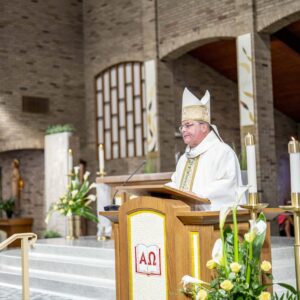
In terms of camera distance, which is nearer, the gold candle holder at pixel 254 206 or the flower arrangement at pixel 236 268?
the flower arrangement at pixel 236 268

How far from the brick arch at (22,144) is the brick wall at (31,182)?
502 millimetres

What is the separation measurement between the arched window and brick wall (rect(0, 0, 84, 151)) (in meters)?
0.66

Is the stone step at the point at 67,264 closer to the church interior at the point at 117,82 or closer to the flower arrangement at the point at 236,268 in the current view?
the flower arrangement at the point at 236,268

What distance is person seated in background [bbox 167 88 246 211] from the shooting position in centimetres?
416

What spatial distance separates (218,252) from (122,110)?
37.8ft

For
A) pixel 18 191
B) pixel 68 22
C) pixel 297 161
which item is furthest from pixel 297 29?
pixel 297 161

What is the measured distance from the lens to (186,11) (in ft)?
42.0

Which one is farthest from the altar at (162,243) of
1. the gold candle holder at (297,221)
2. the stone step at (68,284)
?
the stone step at (68,284)

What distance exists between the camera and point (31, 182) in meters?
14.7

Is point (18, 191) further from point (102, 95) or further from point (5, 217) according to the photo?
point (102, 95)

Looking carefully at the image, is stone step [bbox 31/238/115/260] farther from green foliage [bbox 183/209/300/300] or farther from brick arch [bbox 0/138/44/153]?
brick arch [bbox 0/138/44/153]

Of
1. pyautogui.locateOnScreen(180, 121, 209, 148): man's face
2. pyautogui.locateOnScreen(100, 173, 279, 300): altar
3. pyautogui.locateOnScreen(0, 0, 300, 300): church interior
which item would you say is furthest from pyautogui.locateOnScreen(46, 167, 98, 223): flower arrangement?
pyautogui.locateOnScreen(100, 173, 279, 300): altar

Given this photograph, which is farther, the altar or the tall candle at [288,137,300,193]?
the altar

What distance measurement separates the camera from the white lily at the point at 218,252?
10.3 feet
